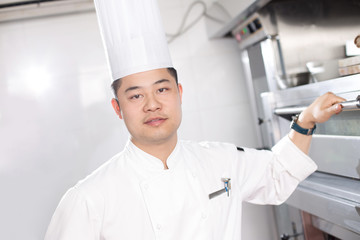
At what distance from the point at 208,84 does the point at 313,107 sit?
3.72 feet

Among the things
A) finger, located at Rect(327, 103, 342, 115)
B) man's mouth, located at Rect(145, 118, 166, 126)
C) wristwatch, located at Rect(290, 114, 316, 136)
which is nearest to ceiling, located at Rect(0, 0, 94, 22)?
man's mouth, located at Rect(145, 118, 166, 126)

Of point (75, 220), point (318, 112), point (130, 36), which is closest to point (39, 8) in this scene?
point (130, 36)

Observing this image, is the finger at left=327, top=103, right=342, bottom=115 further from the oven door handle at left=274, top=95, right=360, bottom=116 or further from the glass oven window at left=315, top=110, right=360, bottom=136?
the glass oven window at left=315, top=110, right=360, bottom=136

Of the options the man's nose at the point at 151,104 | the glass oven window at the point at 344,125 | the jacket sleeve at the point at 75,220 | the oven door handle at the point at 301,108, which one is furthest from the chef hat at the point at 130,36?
the glass oven window at the point at 344,125

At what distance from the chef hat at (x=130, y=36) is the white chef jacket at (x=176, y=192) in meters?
0.28

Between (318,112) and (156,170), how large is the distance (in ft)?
1.76

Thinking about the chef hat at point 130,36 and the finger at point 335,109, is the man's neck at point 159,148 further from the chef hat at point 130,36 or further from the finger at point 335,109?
the finger at point 335,109

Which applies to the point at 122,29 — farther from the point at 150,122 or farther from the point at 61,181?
the point at 61,181

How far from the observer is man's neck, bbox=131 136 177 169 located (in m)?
1.13

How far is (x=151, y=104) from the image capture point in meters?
1.04

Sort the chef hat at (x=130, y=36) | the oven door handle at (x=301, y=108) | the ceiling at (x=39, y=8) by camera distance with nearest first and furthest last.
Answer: the oven door handle at (x=301, y=108), the chef hat at (x=130, y=36), the ceiling at (x=39, y=8)

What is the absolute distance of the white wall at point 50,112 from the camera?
1.97m

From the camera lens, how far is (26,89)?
1.99 meters

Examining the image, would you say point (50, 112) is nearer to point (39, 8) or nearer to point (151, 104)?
point (39, 8)
